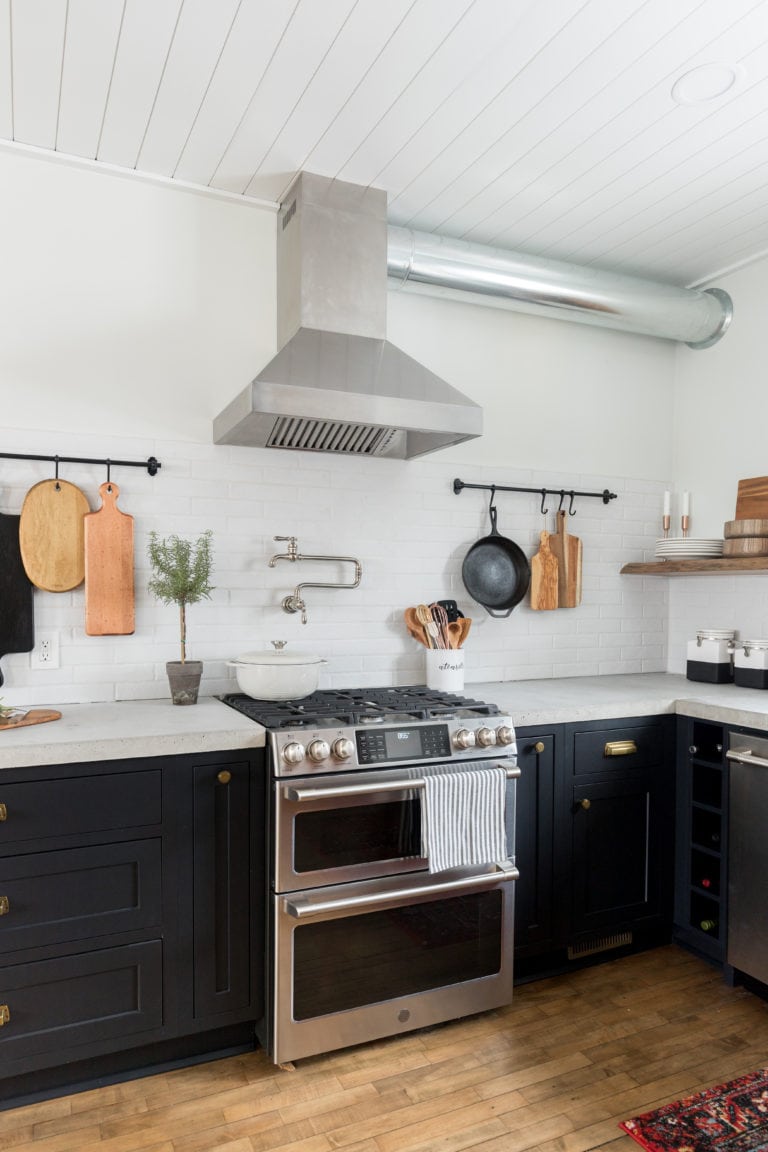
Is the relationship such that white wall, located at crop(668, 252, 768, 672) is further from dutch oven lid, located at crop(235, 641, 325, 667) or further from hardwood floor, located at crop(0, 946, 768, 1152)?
dutch oven lid, located at crop(235, 641, 325, 667)

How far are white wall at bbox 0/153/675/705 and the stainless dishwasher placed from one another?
1.03m

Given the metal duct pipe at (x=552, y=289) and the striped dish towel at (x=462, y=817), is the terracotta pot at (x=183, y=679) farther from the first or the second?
the metal duct pipe at (x=552, y=289)

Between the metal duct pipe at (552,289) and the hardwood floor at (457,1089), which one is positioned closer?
the hardwood floor at (457,1089)

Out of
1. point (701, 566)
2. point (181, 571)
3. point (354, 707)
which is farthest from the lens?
point (701, 566)

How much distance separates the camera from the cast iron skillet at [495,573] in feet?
10.7

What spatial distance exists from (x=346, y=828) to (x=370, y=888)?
0.19 metres

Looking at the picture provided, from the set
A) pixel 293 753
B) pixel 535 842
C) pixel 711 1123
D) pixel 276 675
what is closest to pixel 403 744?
pixel 293 753

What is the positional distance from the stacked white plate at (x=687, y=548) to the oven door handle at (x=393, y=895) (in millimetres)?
A: 1644

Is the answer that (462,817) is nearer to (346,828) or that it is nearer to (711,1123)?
(346,828)

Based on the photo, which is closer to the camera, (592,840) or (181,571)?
(181,571)

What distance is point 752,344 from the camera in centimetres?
338

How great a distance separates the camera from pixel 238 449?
9.45ft

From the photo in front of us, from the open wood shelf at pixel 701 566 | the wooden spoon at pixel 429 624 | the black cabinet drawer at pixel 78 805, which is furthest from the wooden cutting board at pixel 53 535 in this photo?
the open wood shelf at pixel 701 566

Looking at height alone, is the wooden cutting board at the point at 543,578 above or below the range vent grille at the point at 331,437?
below
